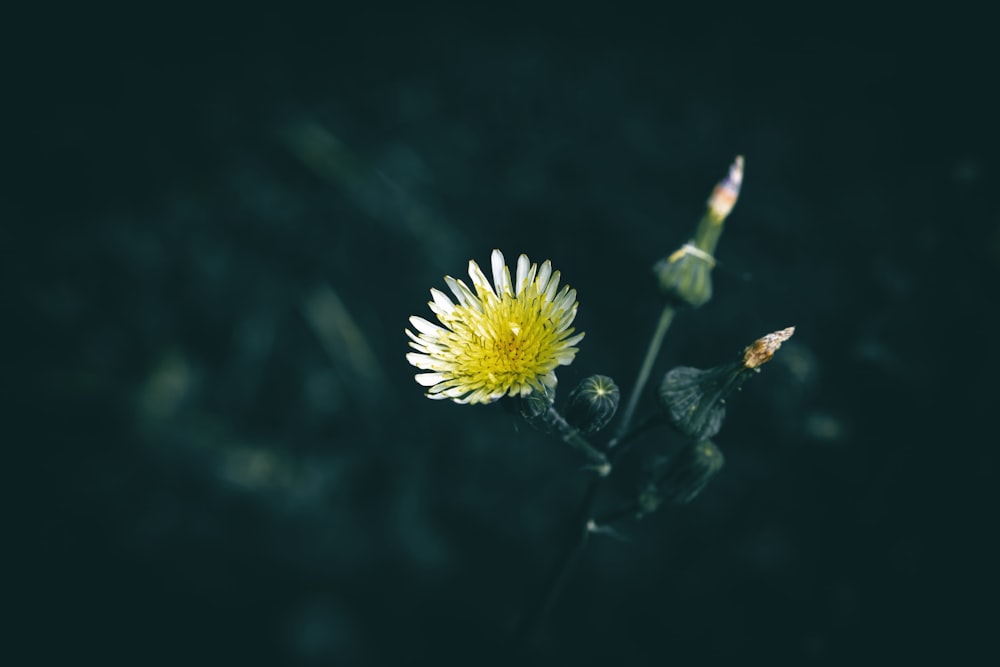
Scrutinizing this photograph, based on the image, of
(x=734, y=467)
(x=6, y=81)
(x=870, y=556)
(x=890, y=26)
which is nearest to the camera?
(x=870, y=556)

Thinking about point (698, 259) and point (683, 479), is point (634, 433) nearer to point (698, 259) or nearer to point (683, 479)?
point (683, 479)

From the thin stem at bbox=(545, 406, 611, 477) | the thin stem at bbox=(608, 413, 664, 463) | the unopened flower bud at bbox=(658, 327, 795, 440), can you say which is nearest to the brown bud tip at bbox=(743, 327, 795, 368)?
the unopened flower bud at bbox=(658, 327, 795, 440)

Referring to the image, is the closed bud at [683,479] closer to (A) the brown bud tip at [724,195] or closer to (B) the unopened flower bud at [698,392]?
(B) the unopened flower bud at [698,392]

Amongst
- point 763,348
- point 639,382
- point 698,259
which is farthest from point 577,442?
point 698,259

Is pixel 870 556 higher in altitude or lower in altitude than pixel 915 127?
lower

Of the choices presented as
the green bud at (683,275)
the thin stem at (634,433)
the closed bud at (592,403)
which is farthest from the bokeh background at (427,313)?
the closed bud at (592,403)

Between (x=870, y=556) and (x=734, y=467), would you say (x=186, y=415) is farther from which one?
(x=870, y=556)

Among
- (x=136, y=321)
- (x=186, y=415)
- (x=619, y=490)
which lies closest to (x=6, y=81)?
(x=136, y=321)
